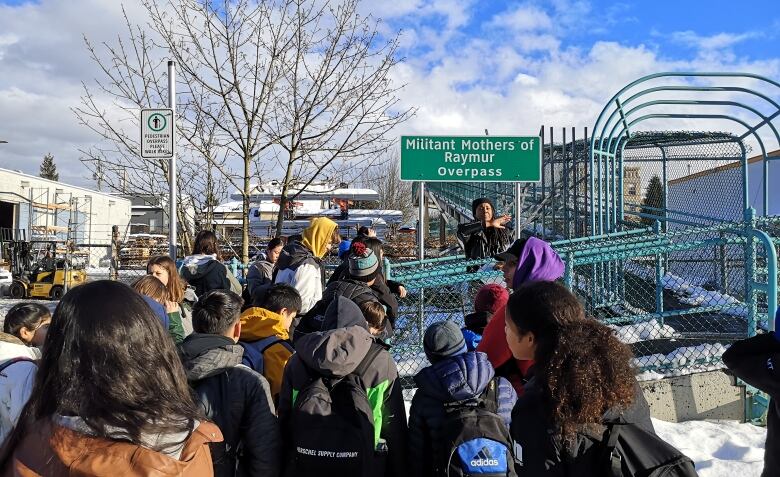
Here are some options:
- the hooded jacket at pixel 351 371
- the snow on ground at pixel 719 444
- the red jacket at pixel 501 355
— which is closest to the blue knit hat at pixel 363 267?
the snow on ground at pixel 719 444

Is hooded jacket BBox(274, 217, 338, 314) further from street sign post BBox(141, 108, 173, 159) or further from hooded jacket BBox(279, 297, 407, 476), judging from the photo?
hooded jacket BBox(279, 297, 407, 476)

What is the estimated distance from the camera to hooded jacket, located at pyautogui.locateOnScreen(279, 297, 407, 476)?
2.84 m

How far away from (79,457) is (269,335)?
217 centimetres

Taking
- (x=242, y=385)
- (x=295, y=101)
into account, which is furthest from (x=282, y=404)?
(x=295, y=101)

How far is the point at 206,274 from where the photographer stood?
5531 millimetres

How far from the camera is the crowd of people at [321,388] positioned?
5.04ft

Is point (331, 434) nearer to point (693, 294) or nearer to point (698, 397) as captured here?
point (698, 397)

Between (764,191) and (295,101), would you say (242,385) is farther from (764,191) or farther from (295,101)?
(764,191)

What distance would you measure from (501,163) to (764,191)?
14.9 ft

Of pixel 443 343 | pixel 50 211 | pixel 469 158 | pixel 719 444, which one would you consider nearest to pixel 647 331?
pixel 719 444

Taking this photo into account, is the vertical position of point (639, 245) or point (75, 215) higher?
point (75, 215)

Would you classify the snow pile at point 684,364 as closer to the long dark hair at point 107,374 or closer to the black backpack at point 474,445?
the black backpack at point 474,445

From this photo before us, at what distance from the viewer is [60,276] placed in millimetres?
21266

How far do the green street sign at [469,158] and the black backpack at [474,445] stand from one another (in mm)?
4719
